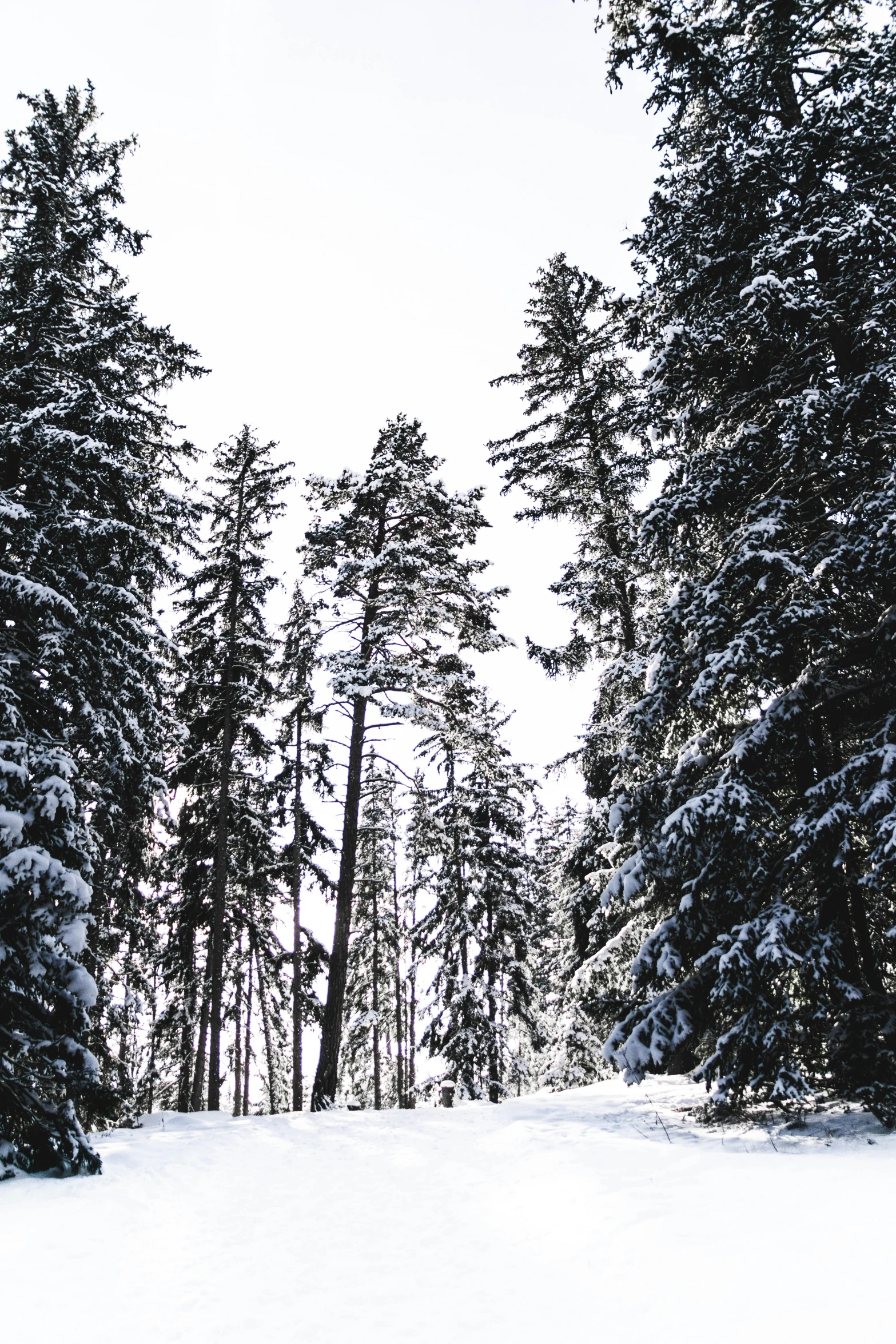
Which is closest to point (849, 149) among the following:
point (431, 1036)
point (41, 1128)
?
point (41, 1128)

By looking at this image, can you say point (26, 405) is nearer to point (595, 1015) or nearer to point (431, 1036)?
point (595, 1015)

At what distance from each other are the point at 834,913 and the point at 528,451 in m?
11.7

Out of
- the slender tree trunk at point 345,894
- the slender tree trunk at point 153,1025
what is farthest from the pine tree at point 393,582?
the slender tree trunk at point 153,1025

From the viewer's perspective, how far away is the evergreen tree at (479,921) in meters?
19.5

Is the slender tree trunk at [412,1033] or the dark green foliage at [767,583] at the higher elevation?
the dark green foliage at [767,583]

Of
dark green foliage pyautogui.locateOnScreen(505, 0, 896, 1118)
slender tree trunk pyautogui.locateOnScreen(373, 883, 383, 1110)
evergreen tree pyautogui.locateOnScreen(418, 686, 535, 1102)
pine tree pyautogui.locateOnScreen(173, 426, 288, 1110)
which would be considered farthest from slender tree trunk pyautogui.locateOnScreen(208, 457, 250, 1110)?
slender tree trunk pyautogui.locateOnScreen(373, 883, 383, 1110)

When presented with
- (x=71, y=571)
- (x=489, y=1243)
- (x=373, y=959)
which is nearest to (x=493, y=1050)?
(x=373, y=959)

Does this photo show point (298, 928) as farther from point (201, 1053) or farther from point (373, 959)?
point (373, 959)

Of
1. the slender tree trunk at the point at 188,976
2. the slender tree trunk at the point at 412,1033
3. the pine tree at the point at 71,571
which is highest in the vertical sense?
the pine tree at the point at 71,571

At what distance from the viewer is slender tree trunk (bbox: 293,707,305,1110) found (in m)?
19.0

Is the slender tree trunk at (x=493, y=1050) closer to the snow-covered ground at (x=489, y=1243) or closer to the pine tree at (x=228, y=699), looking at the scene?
the pine tree at (x=228, y=699)

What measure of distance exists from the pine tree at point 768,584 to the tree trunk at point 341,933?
634cm

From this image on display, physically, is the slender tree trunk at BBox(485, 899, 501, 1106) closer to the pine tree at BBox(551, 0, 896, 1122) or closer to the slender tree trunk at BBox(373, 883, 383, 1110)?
the slender tree trunk at BBox(373, 883, 383, 1110)

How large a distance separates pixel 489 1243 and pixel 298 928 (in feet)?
55.1
